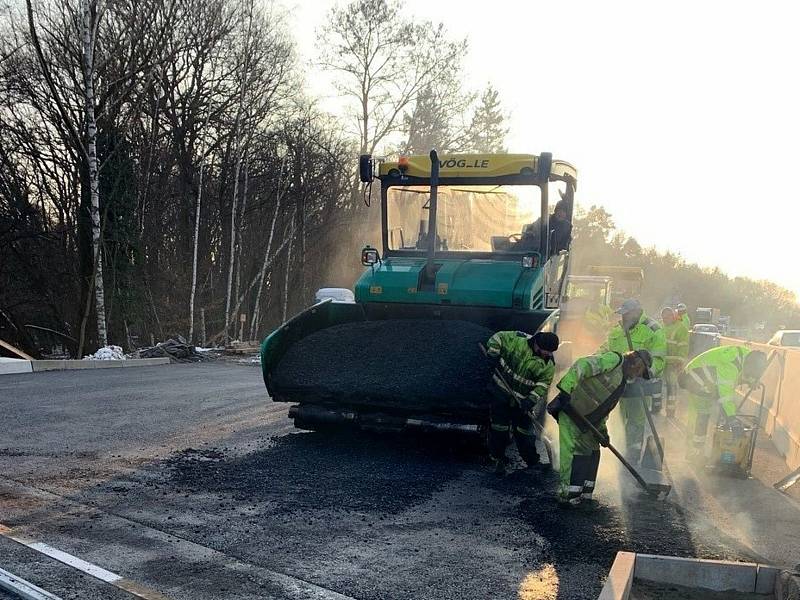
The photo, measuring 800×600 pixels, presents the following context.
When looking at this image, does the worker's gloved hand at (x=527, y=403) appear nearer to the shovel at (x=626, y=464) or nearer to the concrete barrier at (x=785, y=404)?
the shovel at (x=626, y=464)

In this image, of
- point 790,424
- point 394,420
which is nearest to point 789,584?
point 394,420

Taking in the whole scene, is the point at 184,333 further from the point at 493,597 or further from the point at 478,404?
the point at 493,597

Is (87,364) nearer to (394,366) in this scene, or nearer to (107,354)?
(107,354)

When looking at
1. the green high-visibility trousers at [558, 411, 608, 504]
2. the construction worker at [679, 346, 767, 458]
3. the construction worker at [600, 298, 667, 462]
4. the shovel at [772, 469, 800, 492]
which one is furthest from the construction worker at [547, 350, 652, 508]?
the construction worker at [679, 346, 767, 458]

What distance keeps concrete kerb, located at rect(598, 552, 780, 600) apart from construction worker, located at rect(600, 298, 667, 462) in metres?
2.84

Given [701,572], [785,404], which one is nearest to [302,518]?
[701,572]

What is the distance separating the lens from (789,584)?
3615mm

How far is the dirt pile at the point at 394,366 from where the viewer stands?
6.81m

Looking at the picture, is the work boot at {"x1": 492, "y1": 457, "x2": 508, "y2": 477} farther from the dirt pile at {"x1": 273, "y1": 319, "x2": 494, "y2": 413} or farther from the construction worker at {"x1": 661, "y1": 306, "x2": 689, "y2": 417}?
the construction worker at {"x1": 661, "y1": 306, "x2": 689, "y2": 417}

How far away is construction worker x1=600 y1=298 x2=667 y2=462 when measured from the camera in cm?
699

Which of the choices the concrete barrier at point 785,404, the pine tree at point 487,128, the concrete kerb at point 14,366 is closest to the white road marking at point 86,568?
the concrete barrier at point 785,404

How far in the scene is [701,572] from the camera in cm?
399

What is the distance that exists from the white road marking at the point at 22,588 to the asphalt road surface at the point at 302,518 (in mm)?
76

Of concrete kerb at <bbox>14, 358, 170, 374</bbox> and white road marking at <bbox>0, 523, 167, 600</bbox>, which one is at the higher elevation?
concrete kerb at <bbox>14, 358, 170, 374</bbox>
